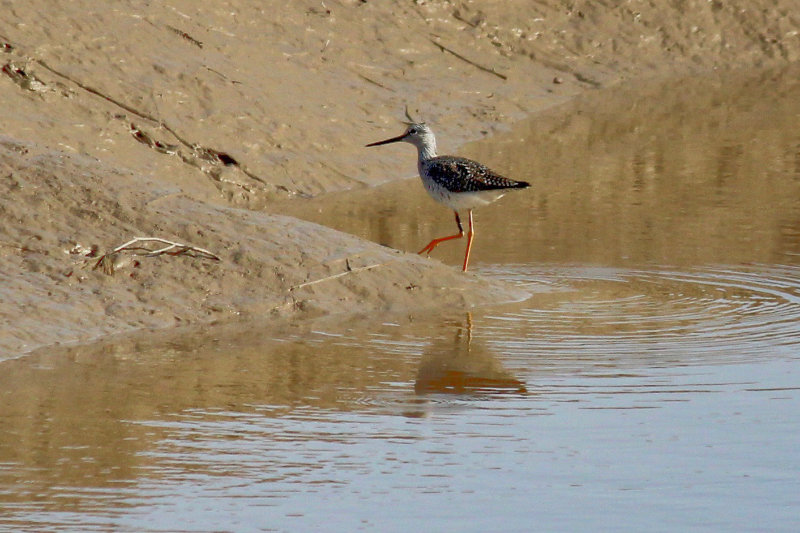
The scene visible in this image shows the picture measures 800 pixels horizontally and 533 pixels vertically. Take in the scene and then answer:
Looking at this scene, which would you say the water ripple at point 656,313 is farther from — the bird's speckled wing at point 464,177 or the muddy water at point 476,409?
the bird's speckled wing at point 464,177

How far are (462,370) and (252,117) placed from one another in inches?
270

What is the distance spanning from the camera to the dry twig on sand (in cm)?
855

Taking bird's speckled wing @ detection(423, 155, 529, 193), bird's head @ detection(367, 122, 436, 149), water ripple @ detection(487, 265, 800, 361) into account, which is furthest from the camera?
bird's head @ detection(367, 122, 436, 149)

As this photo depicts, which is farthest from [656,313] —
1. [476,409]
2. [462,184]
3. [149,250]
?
[149,250]

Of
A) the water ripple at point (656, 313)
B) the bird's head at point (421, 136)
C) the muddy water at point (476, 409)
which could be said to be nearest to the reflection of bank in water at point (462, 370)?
the muddy water at point (476, 409)

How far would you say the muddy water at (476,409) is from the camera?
5.08 m

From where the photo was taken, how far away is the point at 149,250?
880cm

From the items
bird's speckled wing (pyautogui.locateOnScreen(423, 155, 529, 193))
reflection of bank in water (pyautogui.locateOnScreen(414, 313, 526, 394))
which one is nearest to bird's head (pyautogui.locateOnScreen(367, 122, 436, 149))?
bird's speckled wing (pyautogui.locateOnScreen(423, 155, 529, 193))

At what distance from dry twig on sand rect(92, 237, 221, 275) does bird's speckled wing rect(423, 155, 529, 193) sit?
87.0 inches

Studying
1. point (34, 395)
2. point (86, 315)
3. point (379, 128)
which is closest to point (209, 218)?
point (86, 315)

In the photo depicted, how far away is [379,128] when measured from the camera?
1478 centimetres

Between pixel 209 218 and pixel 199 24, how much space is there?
21.0 ft

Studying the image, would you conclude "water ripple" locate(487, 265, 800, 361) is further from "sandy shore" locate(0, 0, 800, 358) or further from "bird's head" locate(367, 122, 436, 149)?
"bird's head" locate(367, 122, 436, 149)

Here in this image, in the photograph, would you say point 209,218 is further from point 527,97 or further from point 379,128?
point 527,97
